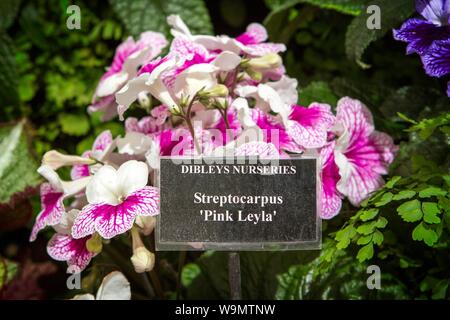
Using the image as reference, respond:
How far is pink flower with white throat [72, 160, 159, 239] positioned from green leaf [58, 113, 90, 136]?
63 cm

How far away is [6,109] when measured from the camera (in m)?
1.44

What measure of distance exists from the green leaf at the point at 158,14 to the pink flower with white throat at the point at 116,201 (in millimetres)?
490

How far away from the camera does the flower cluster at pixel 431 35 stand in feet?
2.65

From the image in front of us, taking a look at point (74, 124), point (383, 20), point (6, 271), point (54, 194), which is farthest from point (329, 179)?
point (74, 124)

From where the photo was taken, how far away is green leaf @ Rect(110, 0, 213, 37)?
1231 millimetres

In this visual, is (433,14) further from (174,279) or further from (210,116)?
(174,279)

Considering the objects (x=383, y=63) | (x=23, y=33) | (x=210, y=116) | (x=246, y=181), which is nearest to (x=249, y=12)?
(x=383, y=63)

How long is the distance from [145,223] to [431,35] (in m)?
0.47

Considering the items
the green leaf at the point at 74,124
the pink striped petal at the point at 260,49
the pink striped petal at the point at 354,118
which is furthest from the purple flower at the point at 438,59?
the green leaf at the point at 74,124

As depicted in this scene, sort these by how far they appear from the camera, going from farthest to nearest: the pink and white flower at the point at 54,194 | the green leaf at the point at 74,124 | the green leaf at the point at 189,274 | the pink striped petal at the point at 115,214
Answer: the green leaf at the point at 74,124 → the green leaf at the point at 189,274 → the pink and white flower at the point at 54,194 → the pink striped petal at the point at 115,214

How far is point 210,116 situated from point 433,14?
1.15ft

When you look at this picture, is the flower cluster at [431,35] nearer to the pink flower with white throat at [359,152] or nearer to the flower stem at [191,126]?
the pink flower with white throat at [359,152]

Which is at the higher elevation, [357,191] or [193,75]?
[193,75]

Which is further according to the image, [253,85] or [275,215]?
[253,85]
